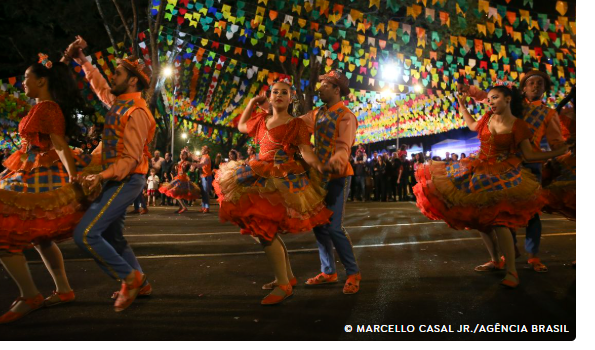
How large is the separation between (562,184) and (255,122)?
11.8 feet

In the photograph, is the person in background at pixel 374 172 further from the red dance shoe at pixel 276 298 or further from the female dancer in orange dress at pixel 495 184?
the red dance shoe at pixel 276 298

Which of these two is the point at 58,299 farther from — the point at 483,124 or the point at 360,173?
the point at 360,173

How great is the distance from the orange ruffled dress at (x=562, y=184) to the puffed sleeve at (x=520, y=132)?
2.93 feet

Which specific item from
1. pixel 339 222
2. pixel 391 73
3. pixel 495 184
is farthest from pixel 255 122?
pixel 391 73

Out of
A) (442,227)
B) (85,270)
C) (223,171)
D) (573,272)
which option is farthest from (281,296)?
(442,227)

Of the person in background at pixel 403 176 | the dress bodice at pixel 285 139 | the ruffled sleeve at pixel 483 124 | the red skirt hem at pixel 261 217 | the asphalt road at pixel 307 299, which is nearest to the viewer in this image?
the asphalt road at pixel 307 299

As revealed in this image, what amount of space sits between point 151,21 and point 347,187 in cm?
1278

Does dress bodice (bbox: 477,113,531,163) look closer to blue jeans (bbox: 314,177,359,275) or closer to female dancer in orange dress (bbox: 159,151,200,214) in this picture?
blue jeans (bbox: 314,177,359,275)

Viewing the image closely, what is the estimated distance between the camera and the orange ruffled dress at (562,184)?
5359 mm

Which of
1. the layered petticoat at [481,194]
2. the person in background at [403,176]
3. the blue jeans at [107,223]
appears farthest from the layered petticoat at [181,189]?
the blue jeans at [107,223]

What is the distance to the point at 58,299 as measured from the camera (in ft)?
13.3

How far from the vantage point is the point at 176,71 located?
23562 mm

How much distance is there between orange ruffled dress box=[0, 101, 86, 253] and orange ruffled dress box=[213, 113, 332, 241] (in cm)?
122

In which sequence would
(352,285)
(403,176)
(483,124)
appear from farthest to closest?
(403,176) → (483,124) → (352,285)
